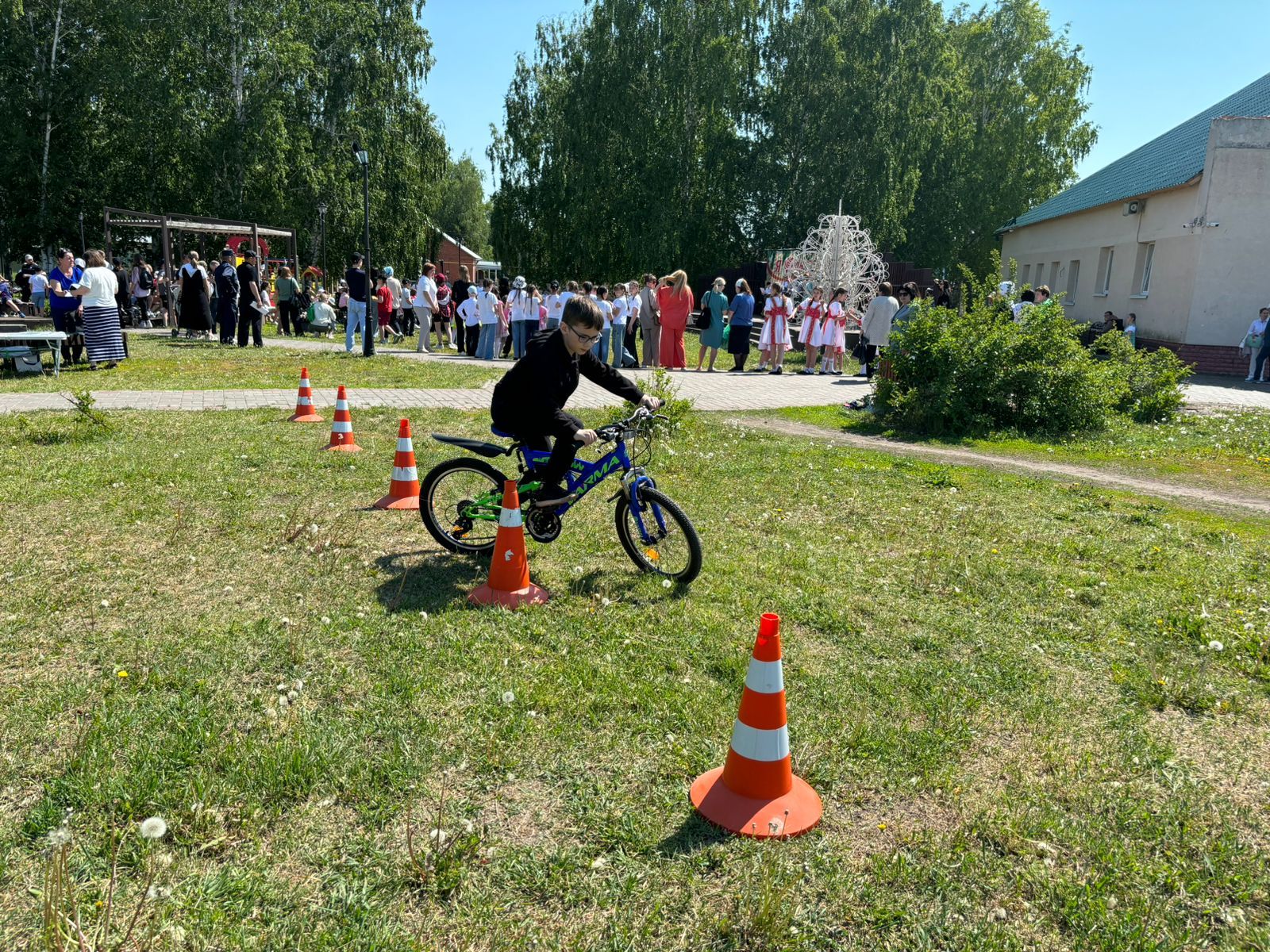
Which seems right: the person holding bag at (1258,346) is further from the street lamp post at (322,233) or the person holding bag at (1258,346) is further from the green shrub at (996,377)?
the street lamp post at (322,233)

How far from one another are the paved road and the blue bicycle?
557 centimetres

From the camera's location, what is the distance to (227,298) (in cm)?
1908

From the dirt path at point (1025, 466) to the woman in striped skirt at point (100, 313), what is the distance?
9.95 metres

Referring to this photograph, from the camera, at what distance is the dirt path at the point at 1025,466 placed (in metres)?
8.46

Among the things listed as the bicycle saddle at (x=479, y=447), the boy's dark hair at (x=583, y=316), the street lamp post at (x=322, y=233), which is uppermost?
the street lamp post at (x=322, y=233)

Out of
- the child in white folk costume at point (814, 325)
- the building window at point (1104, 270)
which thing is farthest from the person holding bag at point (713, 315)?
the building window at point (1104, 270)

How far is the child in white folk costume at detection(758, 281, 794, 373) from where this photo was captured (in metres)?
18.3

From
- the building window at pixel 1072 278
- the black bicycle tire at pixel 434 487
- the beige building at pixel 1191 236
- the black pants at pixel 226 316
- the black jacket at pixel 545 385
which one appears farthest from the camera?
the building window at pixel 1072 278

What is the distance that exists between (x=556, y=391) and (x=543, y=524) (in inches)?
38.3

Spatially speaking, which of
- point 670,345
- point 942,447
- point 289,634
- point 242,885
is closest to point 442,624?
point 289,634

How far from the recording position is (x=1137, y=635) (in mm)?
4879

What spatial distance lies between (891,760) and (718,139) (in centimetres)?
3659

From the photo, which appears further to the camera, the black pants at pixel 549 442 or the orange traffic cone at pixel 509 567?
the black pants at pixel 549 442

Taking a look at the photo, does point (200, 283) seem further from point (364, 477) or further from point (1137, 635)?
point (1137, 635)
